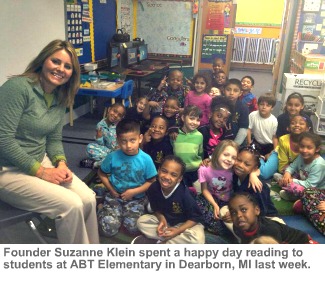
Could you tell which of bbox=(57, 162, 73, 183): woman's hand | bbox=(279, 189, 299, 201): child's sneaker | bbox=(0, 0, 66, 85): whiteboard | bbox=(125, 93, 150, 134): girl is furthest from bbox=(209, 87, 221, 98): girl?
bbox=(57, 162, 73, 183): woman's hand

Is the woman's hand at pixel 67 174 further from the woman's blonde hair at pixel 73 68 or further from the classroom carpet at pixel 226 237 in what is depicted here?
the classroom carpet at pixel 226 237

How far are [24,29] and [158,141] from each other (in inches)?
76.0

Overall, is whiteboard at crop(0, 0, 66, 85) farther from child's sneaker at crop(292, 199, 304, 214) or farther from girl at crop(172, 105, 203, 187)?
child's sneaker at crop(292, 199, 304, 214)

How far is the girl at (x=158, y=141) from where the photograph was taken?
9.07 feet

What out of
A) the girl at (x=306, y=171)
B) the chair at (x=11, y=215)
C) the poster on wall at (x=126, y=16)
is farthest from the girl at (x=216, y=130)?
the poster on wall at (x=126, y=16)

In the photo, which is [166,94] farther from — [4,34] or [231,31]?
[231,31]

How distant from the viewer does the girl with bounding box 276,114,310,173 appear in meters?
2.92

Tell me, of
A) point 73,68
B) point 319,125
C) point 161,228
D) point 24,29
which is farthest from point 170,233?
point 319,125

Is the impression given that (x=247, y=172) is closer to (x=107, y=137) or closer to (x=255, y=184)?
(x=255, y=184)

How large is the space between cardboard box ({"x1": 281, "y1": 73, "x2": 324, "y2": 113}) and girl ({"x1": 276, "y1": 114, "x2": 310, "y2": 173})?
185cm

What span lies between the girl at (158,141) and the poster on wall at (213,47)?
4.33 meters

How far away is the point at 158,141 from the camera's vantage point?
2824 millimetres

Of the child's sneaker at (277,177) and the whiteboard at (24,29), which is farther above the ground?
the whiteboard at (24,29)
